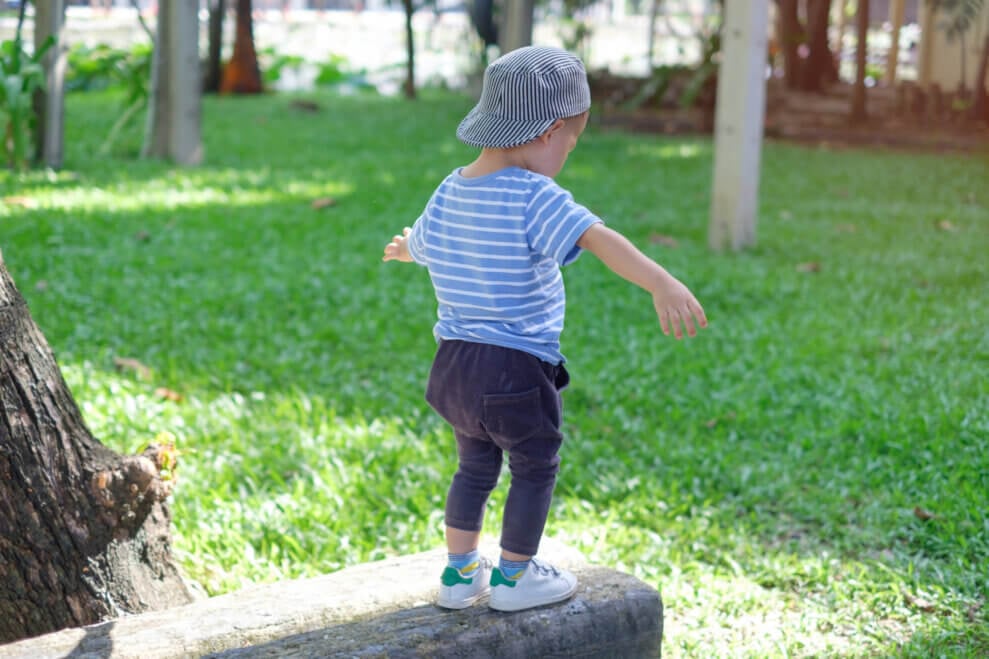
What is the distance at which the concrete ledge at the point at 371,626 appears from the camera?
2.07 m

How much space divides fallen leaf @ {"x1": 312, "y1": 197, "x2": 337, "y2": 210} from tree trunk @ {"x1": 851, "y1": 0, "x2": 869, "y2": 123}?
7.53m

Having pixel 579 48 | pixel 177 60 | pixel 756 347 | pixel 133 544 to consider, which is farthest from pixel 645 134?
pixel 133 544

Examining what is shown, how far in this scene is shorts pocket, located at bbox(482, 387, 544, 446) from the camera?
6.98ft

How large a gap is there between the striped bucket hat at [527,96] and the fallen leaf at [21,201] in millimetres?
5462

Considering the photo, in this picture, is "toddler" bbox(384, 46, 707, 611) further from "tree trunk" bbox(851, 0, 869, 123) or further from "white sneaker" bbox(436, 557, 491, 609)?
"tree trunk" bbox(851, 0, 869, 123)

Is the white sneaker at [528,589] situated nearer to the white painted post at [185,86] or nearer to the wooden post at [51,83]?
the wooden post at [51,83]

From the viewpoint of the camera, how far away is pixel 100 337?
4672mm

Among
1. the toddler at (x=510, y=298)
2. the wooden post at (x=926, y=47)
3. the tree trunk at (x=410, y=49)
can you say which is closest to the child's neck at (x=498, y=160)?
the toddler at (x=510, y=298)

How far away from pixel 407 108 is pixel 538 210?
1437 cm

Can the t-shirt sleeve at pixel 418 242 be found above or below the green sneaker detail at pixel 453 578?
above

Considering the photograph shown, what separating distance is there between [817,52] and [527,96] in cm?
1405

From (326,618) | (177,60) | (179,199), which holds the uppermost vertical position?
(177,60)

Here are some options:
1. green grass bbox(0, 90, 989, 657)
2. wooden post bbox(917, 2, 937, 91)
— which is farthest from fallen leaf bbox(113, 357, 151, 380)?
wooden post bbox(917, 2, 937, 91)

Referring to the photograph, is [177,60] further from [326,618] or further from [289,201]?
[326,618]
